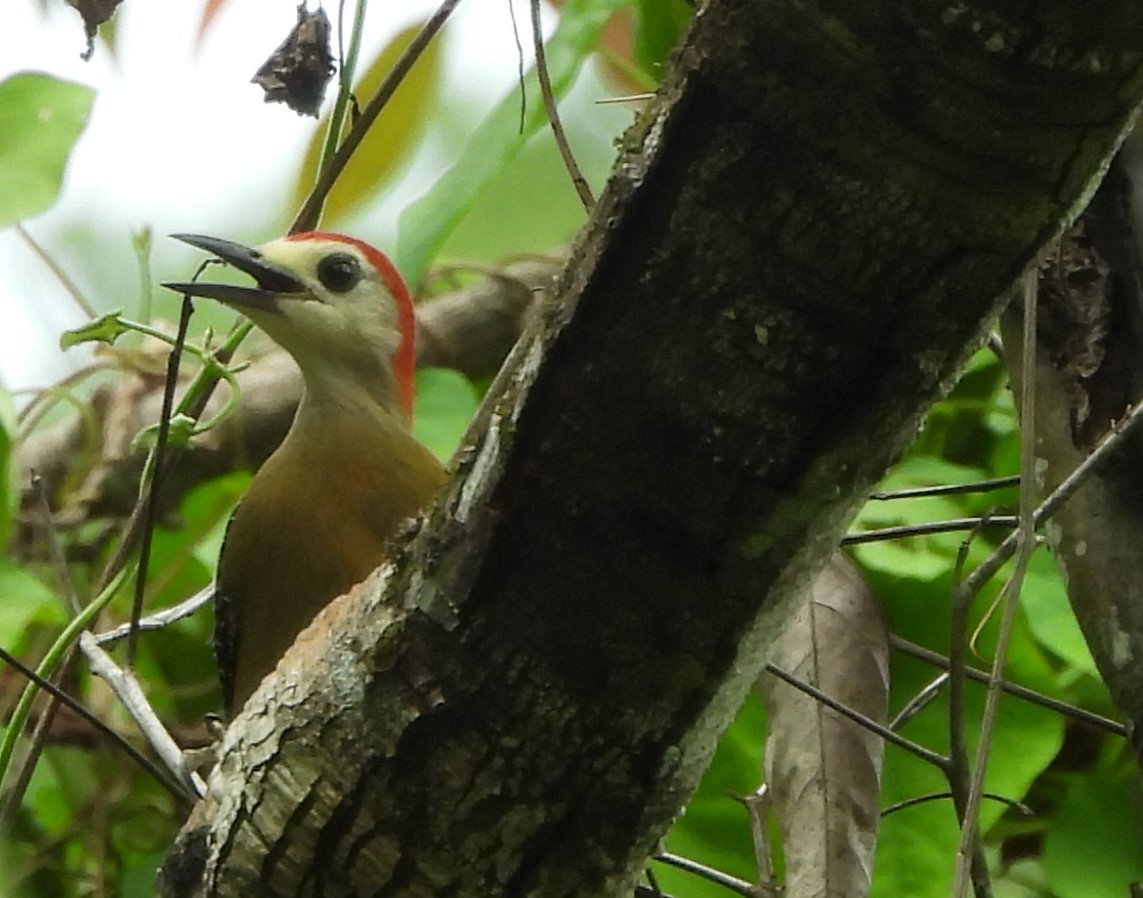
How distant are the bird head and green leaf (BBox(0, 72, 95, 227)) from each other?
35 centimetres

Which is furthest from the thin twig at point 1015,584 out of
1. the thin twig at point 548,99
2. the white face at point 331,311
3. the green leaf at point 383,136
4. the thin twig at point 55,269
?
the thin twig at point 55,269

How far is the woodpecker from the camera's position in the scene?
1.71 metres

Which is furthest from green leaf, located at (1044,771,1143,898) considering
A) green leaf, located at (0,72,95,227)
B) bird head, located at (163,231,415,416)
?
green leaf, located at (0,72,95,227)

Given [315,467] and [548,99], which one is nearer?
[548,99]

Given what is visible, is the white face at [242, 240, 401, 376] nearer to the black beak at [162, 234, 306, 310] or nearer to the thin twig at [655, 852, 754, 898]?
the black beak at [162, 234, 306, 310]

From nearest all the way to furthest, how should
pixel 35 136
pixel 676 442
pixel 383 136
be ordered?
pixel 676 442, pixel 35 136, pixel 383 136

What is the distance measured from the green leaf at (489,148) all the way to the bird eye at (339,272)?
31 cm

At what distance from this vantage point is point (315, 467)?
1.79 metres

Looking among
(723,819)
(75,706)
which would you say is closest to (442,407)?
(723,819)

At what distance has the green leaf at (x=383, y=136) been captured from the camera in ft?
6.52

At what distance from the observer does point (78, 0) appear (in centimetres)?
126

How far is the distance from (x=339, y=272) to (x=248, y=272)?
0.15 metres

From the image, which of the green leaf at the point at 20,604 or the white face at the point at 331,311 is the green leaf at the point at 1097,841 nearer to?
the white face at the point at 331,311

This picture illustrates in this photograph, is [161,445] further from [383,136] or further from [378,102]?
[383,136]
